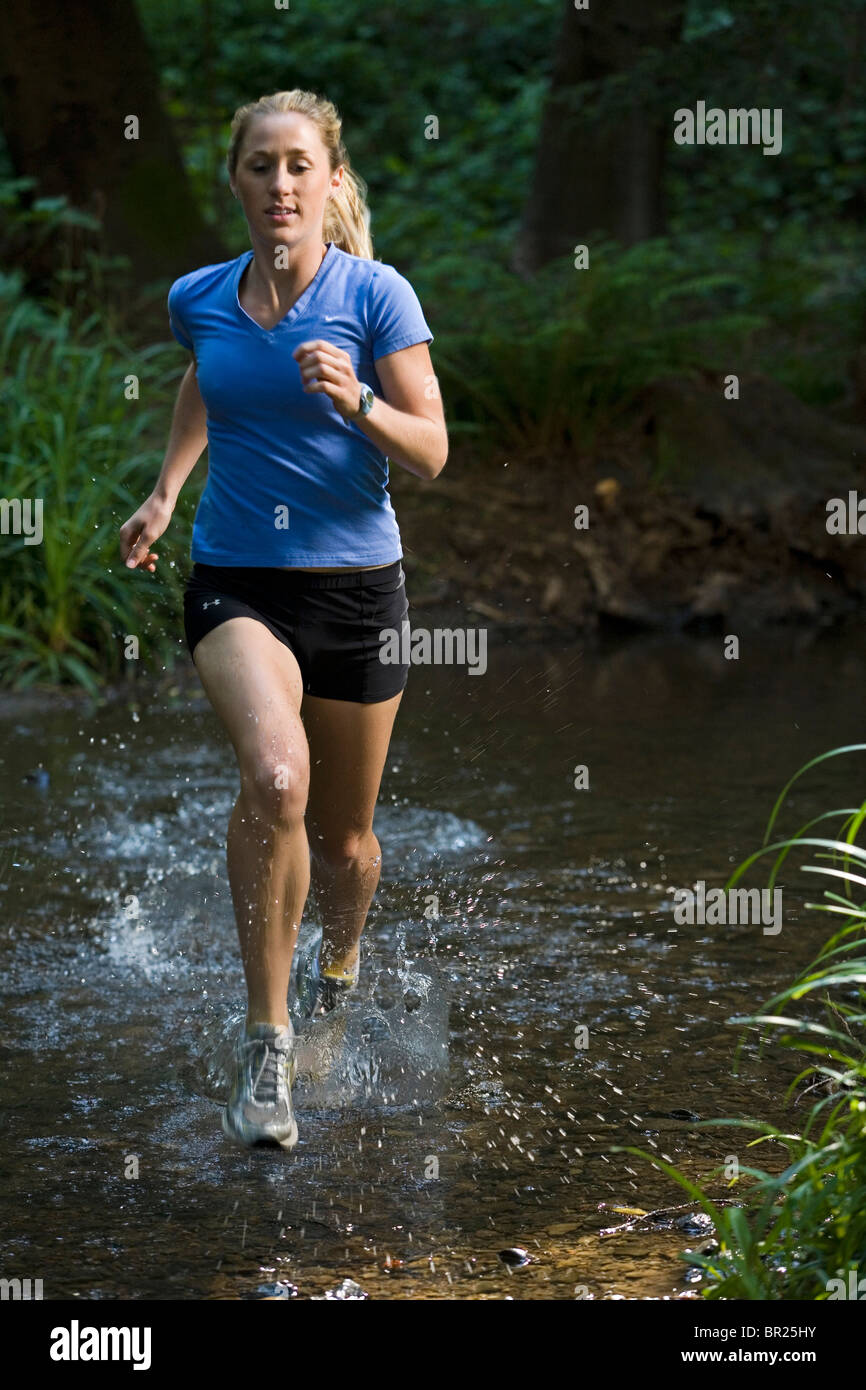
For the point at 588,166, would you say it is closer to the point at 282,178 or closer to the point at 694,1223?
the point at 282,178

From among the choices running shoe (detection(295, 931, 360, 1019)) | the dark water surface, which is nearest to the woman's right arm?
running shoe (detection(295, 931, 360, 1019))

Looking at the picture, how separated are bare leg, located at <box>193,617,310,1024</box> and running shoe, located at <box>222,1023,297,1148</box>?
0.20 ft

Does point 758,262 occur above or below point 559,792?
above

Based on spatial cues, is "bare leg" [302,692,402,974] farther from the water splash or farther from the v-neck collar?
the v-neck collar

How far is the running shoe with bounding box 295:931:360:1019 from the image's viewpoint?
14.5 ft

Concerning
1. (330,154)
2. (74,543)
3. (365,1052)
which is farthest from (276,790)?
(74,543)

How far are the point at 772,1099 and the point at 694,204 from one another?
1660cm

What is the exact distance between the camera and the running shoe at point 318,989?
4414mm

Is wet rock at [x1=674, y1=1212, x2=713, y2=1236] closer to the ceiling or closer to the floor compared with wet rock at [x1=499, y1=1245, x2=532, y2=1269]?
closer to the ceiling

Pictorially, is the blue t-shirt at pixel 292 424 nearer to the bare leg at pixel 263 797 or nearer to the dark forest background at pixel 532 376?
the bare leg at pixel 263 797


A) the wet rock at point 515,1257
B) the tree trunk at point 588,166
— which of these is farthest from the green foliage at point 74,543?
the tree trunk at point 588,166

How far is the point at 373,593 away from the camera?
393 centimetres
